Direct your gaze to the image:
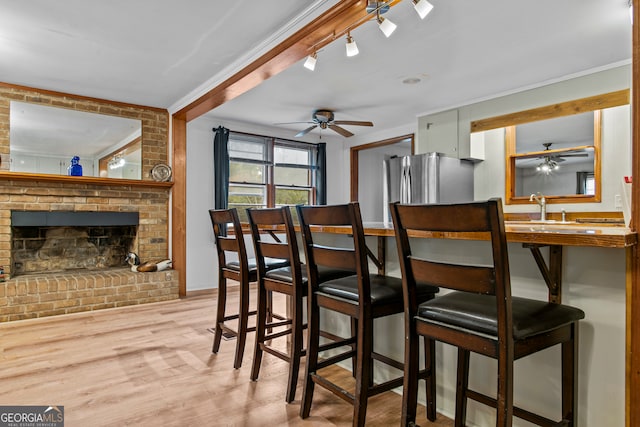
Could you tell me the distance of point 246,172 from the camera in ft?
19.1

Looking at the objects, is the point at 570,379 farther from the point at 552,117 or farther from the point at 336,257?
the point at 552,117

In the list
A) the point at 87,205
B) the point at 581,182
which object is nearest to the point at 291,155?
the point at 87,205

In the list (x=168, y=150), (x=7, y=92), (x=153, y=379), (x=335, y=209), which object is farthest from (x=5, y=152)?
(x=335, y=209)

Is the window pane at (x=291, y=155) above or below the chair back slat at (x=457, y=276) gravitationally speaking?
above

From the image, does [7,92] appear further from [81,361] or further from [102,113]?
[81,361]

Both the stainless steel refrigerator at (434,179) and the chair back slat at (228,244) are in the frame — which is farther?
the stainless steel refrigerator at (434,179)

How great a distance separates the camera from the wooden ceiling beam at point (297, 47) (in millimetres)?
2430

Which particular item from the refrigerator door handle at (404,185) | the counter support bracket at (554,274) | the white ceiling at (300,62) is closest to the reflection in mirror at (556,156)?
the white ceiling at (300,62)

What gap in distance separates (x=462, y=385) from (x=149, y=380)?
1.81 meters

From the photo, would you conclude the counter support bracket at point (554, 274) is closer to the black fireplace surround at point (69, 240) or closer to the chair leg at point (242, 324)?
the chair leg at point (242, 324)

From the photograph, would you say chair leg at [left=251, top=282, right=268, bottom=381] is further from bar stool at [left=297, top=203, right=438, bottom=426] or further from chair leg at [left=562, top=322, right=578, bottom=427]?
chair leg at [left=562, top=322, right=578, bottom=427]

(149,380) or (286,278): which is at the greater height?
(286,278)

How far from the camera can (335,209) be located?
1.65 m

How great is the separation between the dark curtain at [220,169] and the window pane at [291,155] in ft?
3.27
